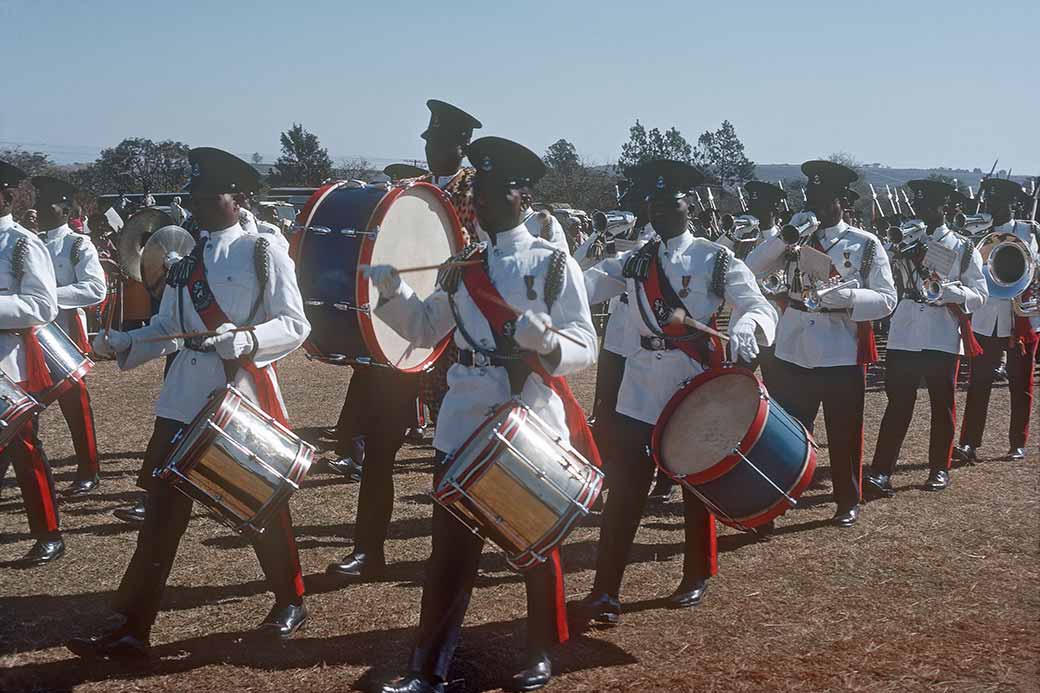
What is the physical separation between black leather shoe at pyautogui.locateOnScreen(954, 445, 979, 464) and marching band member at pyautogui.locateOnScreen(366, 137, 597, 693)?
6.02 metres

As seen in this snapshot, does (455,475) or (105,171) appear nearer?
(455,475)

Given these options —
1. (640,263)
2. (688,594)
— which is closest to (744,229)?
(640,263)

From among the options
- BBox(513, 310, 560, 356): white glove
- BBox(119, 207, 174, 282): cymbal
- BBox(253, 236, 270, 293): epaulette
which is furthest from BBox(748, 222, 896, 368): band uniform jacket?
Result: BBox(119, 207, 174, 282): cymbal

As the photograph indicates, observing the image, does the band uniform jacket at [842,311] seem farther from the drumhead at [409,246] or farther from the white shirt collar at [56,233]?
the white shirt collar at [56,233]

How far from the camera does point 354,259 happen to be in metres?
5.17

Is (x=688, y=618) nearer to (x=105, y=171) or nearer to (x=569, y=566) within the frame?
(x=569, y=566)

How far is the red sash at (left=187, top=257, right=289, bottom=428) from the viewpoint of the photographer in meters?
4.94

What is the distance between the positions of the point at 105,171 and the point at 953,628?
138ft

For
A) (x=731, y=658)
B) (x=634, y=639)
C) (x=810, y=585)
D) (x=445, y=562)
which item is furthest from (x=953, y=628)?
(x=445, y=562)

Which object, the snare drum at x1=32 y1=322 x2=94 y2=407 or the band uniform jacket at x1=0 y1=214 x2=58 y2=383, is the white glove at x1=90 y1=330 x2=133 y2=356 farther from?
the snare drum at x1=32 y1=322 x2=94 y2=407

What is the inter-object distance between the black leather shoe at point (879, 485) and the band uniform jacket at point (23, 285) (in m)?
5.89

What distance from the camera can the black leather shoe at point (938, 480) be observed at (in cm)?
844

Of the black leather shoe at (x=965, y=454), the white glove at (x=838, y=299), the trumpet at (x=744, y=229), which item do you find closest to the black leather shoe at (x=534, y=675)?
the white glove at (x=838, y=299)

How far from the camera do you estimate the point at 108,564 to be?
634 cm
